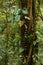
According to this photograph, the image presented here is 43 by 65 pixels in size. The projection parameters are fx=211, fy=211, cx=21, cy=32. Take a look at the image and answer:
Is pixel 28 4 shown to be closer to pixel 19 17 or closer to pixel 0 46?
pixel 19 17

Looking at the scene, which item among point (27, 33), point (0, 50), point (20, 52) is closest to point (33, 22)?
point (27, 33)

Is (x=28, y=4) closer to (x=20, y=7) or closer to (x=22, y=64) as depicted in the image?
(x=20, y=7)

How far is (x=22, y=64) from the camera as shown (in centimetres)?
207

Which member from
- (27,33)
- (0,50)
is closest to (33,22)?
(27,33)

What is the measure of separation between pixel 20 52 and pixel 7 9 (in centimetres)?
96

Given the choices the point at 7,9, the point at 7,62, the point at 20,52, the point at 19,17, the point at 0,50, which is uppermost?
the point at 19,17

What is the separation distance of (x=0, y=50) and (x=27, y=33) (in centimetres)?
84

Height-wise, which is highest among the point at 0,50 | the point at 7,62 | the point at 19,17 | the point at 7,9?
the point at 19,17

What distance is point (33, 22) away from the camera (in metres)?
1.97

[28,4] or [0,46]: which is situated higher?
[28,4]

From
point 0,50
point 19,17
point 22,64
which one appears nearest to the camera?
point 19,17

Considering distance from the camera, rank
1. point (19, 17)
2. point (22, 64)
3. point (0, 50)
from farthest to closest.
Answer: point (0, 50) < point (22, 64) < point (19, 17)

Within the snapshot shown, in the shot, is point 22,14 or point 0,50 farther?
point 0,50

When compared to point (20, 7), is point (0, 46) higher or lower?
lower
